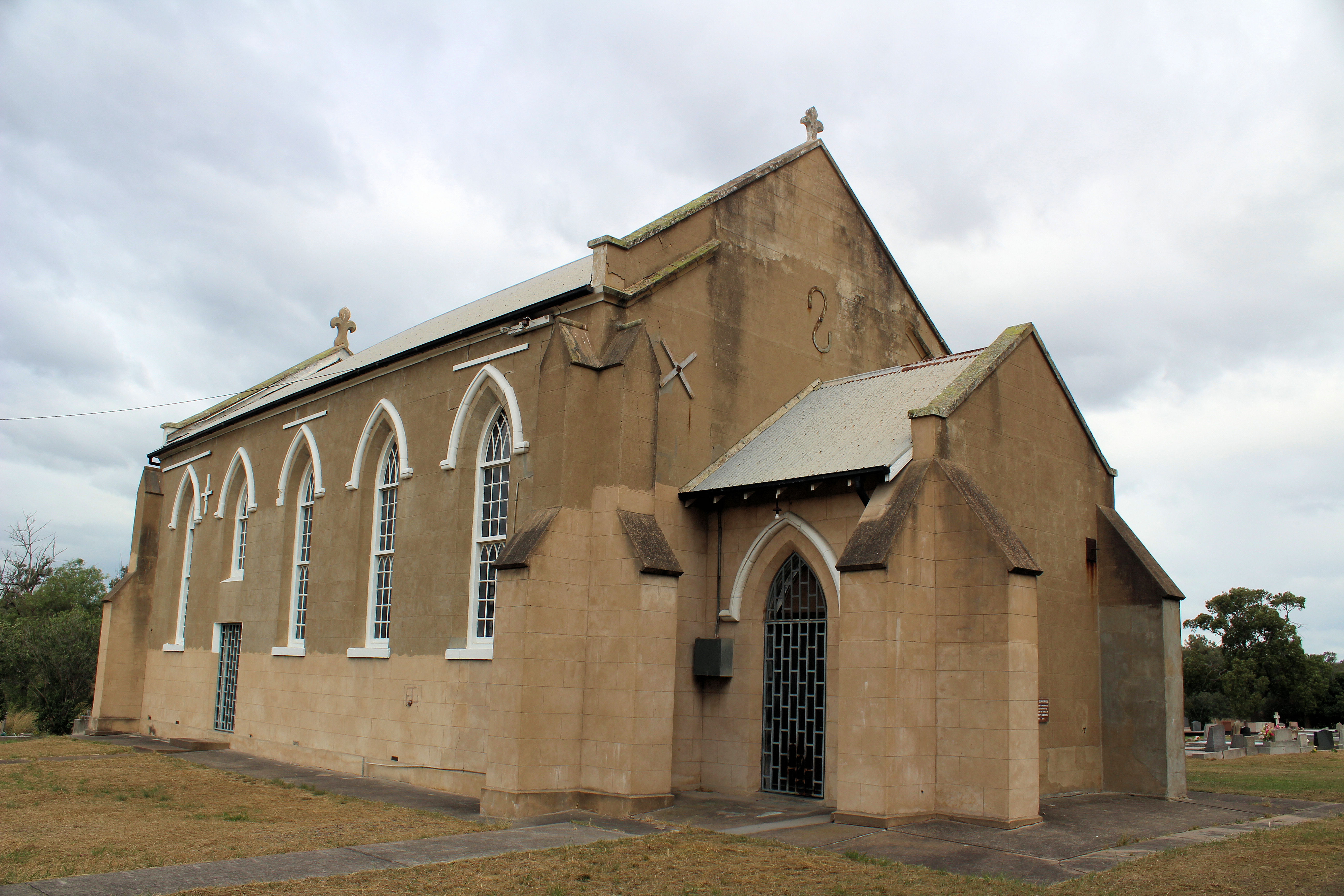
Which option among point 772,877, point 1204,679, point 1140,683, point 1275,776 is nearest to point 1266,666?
point 1204,679

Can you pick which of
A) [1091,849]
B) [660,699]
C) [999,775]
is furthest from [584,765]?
[1091,849]

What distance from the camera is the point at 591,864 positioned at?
1048cm

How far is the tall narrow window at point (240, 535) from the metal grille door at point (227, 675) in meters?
1.43

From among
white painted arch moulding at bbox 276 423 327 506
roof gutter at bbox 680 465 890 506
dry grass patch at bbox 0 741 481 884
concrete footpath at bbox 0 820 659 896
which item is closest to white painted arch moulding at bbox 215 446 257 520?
white painted arch moulding at bbox 276 423 327 506

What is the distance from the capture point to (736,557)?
16484 millimetres

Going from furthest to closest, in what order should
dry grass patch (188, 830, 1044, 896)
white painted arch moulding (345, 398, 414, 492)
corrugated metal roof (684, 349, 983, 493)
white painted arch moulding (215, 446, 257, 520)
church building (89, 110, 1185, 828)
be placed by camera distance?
white painted arch moulding (215, 446, 257, 520)
white painted arch moulding (345, 398, 414, 492)
corrugated metal roof (684, 349, 983, 493)
church building (89, 110, 1185, 828)
dry grass patch (188, 830, 1044, 896)

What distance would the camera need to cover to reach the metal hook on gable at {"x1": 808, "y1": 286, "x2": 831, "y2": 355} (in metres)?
20.1

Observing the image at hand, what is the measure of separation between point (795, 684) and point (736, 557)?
88.6 inches

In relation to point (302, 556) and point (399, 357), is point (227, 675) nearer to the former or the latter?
point (302, 556)

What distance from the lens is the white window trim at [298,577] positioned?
22.8m

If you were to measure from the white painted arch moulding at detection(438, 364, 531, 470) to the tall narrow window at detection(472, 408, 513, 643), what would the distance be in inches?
19.8

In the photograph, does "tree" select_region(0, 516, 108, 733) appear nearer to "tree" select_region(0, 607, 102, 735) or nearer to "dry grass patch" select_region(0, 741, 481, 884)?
"tree" select_region(0, 607, 102, 735)

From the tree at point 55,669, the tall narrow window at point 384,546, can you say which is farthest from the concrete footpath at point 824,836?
the tree at point 55,669

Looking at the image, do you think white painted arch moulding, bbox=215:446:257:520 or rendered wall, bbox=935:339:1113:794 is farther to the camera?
white painted arch moulding, bbox=215:446:257:520
